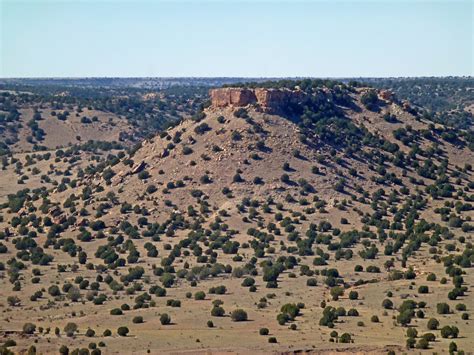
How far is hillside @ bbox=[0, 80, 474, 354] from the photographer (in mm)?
58531

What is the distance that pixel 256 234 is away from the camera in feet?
282

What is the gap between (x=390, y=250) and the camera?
80.2 metres

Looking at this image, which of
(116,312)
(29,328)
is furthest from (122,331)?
(116,312)

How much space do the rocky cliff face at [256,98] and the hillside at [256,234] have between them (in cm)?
15

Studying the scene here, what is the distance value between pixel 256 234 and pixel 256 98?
2104 cm

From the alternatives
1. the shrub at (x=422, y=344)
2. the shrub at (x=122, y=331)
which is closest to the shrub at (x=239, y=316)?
the shrub at (x=122, y=331)

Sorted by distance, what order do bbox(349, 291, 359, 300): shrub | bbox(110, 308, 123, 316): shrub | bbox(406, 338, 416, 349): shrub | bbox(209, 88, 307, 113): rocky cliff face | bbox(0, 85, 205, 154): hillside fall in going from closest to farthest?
bbox(406, 338, 416, 349): shrub < bbox(110, 308, 123, 316): shrub < bbox(349, 291, 359, 300): shrub < bbox(209, 88, 307, 113): rocky cliff face < bbox(0, 85, 205, 154): hillside

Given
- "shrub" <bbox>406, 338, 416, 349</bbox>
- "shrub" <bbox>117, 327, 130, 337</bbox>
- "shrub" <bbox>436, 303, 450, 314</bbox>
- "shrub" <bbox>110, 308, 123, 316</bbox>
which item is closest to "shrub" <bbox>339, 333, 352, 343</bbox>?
"shrub" <bbox>406, 338, 416, 349</bbox>

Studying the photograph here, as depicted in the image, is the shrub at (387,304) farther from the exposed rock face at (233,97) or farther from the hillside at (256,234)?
the exposed rock face at (233,97)

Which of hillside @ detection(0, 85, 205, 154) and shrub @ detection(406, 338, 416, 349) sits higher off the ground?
shrub @ detection(406, 338, 416, 349)

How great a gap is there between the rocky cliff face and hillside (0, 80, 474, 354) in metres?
0.15

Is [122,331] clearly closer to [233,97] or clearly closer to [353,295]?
[353,295]

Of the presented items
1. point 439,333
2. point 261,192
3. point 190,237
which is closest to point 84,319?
point 439,333

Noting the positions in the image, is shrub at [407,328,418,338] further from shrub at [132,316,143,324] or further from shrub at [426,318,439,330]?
shrub at [132,316,143,324]
